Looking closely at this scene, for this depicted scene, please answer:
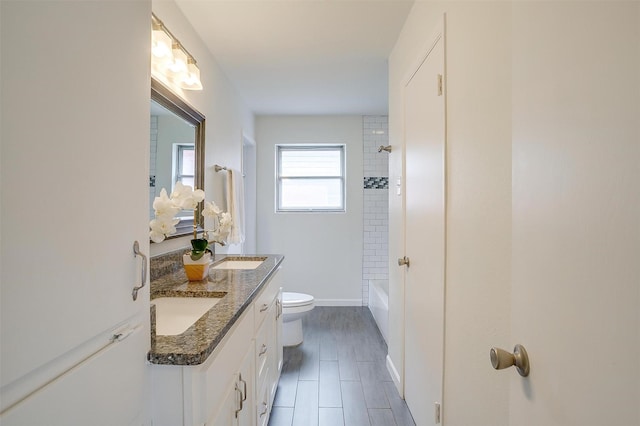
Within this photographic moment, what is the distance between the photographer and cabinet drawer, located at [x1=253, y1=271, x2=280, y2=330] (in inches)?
59.7

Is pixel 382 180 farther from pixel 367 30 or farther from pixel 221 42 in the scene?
pixel 221 42

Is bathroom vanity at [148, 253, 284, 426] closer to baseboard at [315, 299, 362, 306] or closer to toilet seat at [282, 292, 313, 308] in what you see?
toilet seat at [282, 292, 313, 308]

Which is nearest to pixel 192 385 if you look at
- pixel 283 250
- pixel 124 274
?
pixel 124 274

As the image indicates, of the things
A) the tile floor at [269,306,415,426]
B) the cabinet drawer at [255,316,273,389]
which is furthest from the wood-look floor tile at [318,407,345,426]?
the cabinet drawer at [255,316,273,389]

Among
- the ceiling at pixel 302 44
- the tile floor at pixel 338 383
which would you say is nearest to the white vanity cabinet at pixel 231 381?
the tile floor at pixel 338 383

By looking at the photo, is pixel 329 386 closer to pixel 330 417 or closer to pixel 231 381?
pixel 330 417

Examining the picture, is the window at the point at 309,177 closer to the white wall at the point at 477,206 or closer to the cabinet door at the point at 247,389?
the white wall at the point at 477,206

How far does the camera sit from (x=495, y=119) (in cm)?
98

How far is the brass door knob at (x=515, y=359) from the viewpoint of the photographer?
64 centimetres

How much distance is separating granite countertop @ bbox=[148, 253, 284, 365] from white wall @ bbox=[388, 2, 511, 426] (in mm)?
844

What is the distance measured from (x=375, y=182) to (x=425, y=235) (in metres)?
2.54

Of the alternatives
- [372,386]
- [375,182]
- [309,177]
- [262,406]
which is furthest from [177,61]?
[375,182]

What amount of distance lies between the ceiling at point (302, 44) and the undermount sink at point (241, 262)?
5.22 ft

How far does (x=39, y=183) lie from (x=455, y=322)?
→ 4.42 feet
